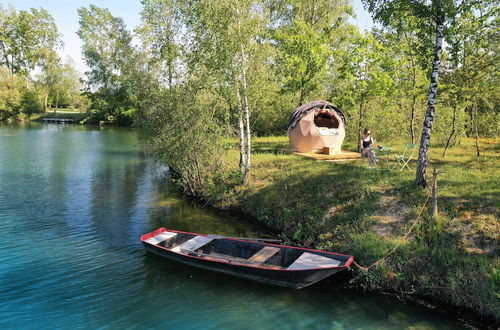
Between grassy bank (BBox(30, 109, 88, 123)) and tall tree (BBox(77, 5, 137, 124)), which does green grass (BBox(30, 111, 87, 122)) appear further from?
tall tree (BBox(77, 5, 137, 124))

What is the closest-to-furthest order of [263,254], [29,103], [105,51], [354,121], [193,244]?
[263,254], [193,244], [354,121], [105,51], [29,103]

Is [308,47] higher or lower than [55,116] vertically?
higher

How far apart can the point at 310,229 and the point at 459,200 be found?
5223 mm

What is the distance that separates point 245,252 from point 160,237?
3.38 metres

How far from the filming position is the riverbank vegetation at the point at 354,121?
10742 mm

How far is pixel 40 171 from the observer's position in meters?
27.3

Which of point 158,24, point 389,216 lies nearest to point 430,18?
point 389,216

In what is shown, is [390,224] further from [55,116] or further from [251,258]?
[55,116]

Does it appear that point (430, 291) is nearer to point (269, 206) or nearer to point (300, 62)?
point (269, 206)

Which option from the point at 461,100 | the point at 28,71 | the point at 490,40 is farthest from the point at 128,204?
the point at 28,71

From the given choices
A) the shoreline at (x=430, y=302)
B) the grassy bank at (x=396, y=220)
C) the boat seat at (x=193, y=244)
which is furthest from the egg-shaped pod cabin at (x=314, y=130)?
the shoreline at (x=430, y=302)

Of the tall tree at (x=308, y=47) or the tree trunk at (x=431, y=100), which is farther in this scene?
the tall tree at (x=308, y=47)

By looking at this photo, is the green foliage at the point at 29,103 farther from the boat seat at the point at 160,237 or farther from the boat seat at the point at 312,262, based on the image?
the boat seat at the point at 312,262

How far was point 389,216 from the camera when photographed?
12.4 metres
